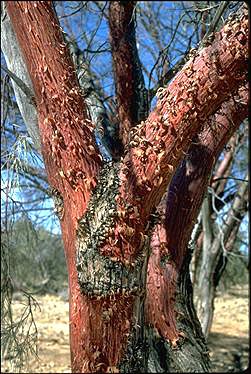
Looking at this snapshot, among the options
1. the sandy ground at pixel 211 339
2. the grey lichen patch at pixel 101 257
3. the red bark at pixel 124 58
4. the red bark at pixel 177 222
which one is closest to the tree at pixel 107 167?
the grey lichen patch at pixel 101 257

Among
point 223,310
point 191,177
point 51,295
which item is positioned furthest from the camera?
point 51,295

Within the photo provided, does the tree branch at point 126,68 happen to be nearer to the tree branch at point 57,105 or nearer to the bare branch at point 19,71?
the bare branch at point 19,71

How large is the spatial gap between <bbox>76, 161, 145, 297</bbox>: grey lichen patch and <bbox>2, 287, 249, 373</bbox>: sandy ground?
3.36 metres

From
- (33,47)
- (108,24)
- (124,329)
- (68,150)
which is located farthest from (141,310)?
(108,24)

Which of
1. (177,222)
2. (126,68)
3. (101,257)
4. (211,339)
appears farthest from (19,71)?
(211,339)

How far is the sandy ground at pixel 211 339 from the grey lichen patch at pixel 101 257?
11.0 ft

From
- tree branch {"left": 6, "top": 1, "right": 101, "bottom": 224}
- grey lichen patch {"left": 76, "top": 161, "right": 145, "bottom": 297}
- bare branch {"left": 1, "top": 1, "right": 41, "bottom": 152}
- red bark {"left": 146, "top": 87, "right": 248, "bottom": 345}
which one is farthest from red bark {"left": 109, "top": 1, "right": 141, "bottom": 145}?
grey lichen patch {"left": 76, "top": 161, "right": 145, "bottom": 297}

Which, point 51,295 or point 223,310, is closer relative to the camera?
point 223,310

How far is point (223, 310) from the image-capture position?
19.2m

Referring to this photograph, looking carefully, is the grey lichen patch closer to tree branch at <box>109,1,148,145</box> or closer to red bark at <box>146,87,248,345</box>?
red bark at <box>146,87,248,345</box>

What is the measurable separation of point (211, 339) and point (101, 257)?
10600 mm

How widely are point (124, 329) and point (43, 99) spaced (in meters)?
1.18

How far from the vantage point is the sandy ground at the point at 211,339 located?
10023mm

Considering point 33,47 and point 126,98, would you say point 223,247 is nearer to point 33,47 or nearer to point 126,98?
point 126,98
